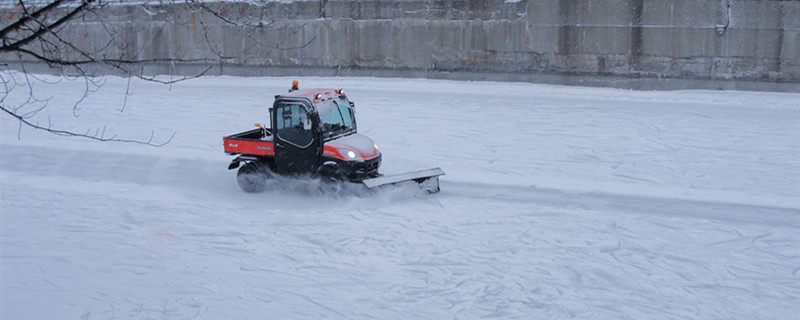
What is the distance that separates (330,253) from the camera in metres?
8.35

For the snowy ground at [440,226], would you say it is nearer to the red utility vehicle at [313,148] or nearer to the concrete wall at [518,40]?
the red utility vehicle at [313,148]

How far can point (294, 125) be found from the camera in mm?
10234

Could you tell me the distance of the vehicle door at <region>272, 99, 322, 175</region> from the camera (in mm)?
10062

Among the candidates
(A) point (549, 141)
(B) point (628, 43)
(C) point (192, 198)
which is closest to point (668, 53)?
(B) point (628, 43)

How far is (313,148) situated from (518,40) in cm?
1150

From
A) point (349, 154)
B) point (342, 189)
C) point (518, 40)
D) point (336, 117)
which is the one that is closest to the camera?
point (349, 154)

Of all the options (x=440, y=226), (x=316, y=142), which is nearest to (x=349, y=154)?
(x=316, y=142)

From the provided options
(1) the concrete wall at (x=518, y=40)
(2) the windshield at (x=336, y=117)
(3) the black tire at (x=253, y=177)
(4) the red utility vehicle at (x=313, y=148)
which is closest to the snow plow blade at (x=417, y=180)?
(4) the red utility vehicle at (x=313, y=148)

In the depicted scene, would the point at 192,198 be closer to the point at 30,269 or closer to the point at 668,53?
the point at 30,269

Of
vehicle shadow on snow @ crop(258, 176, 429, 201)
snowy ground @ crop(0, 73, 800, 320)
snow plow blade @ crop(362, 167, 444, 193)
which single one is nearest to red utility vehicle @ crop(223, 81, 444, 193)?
snow plow blade @ crop(362, 167, 444, 193)

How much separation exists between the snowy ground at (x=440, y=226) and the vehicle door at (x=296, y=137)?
0.43m

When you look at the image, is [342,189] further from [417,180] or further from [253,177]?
[253,177]

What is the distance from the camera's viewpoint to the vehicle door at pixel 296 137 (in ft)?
33.0

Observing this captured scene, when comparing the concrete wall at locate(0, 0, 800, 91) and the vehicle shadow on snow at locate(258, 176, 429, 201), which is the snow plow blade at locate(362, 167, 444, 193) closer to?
the vehicle shadow on snow at locate(258, 176, 429, 201)
